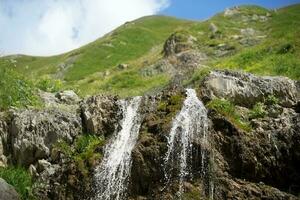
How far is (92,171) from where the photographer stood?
22375mm

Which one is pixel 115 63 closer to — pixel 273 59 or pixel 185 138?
pixel 273 59

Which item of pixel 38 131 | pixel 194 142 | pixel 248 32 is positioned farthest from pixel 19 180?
pixel 248 32

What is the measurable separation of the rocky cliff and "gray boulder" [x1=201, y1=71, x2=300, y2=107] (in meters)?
0.05

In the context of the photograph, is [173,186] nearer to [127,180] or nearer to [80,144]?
[127,180]

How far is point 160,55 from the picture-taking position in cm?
5212

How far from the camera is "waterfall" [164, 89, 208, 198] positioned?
2025 centimetres

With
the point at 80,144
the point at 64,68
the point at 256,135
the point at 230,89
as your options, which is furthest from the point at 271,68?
the point at 64,68

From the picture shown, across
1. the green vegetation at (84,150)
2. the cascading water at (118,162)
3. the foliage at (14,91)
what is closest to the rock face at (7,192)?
the green vegetation at (84,150)

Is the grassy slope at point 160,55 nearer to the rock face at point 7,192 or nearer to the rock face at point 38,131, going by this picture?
the rock face at point 38,131

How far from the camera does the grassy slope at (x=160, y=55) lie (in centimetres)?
3449

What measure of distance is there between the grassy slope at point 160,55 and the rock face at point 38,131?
22.1 feet

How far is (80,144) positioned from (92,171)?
9.67 feet

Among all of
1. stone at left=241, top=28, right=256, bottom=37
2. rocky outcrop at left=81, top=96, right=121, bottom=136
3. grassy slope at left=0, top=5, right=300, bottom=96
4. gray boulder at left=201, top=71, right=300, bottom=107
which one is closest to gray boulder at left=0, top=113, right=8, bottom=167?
rocky outcrop at left=81, top=96, right=121, bottom=136

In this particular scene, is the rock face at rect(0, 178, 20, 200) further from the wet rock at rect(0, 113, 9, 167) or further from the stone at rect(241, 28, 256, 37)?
the stone at rect(241, 28, 256, 37)
